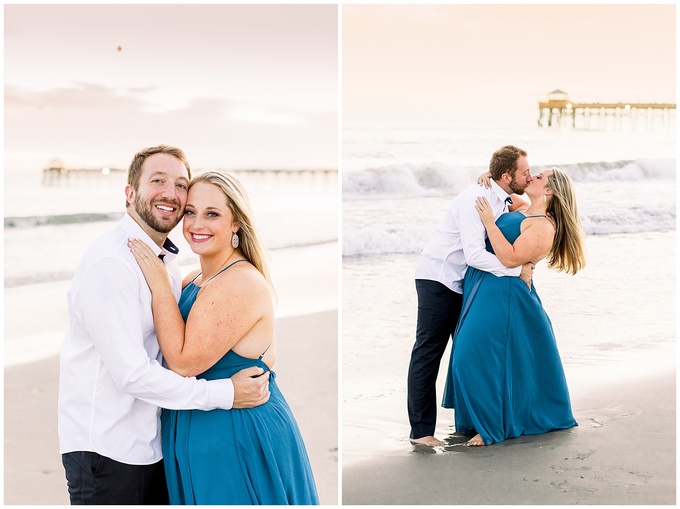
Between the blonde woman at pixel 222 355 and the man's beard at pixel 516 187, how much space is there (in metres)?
2.24

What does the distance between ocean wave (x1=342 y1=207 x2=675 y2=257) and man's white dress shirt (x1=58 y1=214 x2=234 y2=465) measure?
7.59 m

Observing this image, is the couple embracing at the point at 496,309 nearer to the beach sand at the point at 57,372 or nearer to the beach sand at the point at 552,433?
the beach sand at the point at 552,433

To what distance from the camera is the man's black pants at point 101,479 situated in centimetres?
243

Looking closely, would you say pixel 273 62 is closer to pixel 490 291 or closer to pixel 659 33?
pixel 659 33

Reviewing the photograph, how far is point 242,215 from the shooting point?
2.68 metres

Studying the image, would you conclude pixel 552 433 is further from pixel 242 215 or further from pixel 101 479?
pixel 101 479

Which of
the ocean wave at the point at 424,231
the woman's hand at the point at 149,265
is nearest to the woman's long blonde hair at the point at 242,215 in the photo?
the woman's hand at the point at 149,265

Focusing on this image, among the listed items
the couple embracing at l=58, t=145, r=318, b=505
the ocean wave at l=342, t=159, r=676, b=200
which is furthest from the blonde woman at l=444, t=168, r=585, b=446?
the ocean wave at l=342, t=159, r=676, b=200

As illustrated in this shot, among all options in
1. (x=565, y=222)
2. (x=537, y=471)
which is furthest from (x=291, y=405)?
(x=565, y=222)

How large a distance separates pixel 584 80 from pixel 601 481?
10.1m

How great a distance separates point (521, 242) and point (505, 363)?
684mm

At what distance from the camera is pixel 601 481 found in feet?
12.7

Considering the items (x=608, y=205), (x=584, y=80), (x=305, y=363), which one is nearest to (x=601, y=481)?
(x=305, y=363)

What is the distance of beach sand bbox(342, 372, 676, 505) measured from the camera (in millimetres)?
3820
